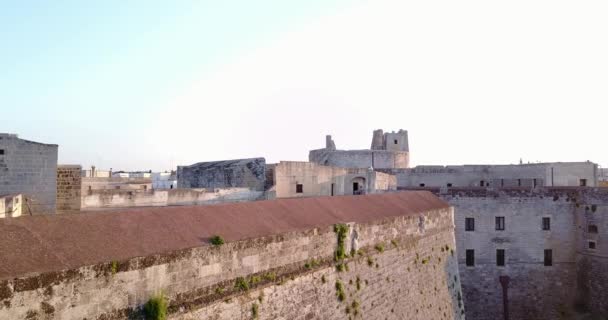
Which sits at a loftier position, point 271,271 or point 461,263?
point 271,271

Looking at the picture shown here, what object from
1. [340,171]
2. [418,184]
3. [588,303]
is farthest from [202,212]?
[418,184]

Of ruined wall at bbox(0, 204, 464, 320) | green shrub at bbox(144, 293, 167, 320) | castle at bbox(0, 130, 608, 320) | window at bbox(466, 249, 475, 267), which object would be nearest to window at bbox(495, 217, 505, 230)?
castle at bbox(0, 130, 608, 320)

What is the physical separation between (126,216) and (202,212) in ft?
4.18

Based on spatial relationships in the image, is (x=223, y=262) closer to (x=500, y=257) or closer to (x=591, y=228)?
(x=500, y=257)

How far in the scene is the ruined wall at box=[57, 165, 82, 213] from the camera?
38.4 ft

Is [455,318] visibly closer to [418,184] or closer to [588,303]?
[588,303]

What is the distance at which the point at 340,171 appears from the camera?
21.0 m

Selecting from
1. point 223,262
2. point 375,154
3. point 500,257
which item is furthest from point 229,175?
point 375,154

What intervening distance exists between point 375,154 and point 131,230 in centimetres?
3647

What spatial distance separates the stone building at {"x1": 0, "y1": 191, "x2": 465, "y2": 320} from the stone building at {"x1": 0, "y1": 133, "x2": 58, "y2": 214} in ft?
21.0

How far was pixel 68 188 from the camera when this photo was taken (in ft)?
39.0

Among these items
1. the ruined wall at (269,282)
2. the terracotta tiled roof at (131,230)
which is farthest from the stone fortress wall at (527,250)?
the terracotta tiled roof at (131,230)

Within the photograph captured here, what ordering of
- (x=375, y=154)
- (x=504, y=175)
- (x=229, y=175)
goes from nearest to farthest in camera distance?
(x=229, y=175) → (x=504, y=175) → (x=375, y=154)

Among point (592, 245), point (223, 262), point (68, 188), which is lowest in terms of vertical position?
point (592, 245)
